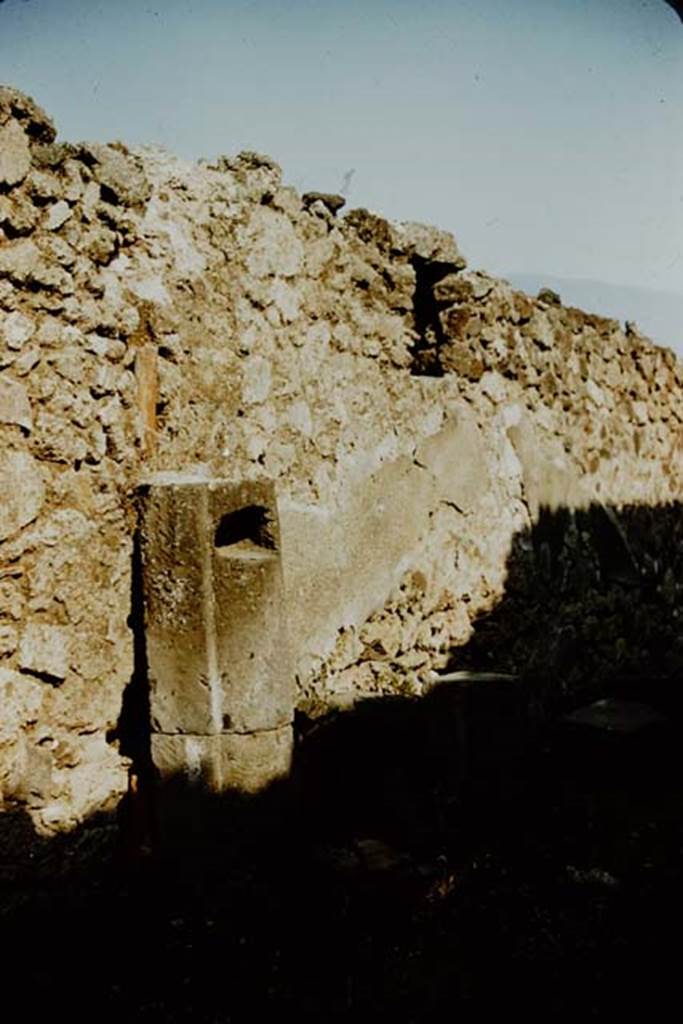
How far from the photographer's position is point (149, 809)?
3.15 meters

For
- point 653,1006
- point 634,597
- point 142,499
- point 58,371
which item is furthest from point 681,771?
point 58,371

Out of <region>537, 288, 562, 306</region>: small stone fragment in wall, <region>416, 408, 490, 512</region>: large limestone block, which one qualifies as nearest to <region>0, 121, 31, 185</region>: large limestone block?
<region>416, 408, 490, 512</region>: large limestone block

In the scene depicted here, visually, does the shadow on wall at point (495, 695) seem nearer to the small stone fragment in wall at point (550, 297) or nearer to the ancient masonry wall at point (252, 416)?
the ancient masonry wall at point (252, 416)

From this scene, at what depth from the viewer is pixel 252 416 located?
3.70 meters

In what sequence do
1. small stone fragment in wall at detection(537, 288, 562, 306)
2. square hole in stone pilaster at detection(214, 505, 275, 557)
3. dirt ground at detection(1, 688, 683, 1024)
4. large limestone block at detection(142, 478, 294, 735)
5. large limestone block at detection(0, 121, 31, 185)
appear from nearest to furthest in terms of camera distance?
dirt ground at detection(1, 688, 683, 1024) < large limestone block at detection(0, 121, 31, 185) < large limestone block at detection(142, 478, 294, 735) < square hole in stone pilaster at detection(214, 505, 275, 557) < small stone fragment in wall at detection(537, 288, 562, 306)

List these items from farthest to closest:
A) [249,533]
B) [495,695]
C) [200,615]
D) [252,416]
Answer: [495,695], [252,416], [249,533], [200,615]

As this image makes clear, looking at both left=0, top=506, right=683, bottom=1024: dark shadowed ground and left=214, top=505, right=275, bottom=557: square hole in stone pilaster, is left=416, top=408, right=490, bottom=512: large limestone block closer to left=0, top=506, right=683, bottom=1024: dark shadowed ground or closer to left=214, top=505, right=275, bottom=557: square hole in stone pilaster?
left=0, top=506, right=683, bottom=1024: dark shadowed ground

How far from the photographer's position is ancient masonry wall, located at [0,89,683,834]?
2.97 meters

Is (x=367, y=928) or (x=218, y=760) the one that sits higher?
(x=218, y=760)

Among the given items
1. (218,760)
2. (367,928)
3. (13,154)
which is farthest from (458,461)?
(13,154)

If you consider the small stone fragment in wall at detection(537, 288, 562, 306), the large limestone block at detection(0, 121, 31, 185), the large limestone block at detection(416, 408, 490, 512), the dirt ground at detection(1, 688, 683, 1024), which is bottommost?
the dirt ground at detection(1, 688, 683, 1024)

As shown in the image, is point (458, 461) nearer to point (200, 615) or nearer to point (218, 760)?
point (200, 615)

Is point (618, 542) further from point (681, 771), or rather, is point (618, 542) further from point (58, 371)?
point (58, 371)

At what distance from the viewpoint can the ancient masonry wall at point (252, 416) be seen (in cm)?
297
